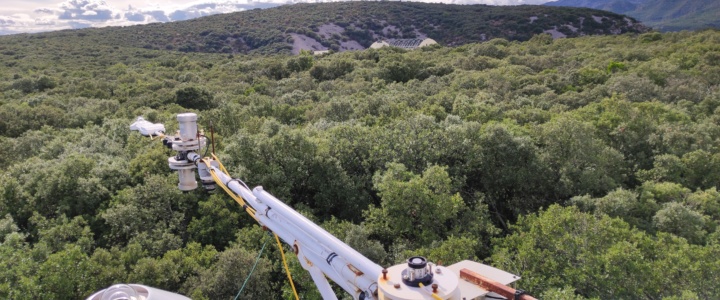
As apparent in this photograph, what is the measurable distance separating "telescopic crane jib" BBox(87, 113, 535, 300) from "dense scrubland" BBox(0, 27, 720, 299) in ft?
22.2

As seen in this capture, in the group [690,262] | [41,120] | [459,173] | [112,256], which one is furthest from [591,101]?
[41,120]

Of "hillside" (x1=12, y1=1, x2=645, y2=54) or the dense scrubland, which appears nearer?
the dense scrubland

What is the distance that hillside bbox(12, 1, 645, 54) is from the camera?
93.9 metres

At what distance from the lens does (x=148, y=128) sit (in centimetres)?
861

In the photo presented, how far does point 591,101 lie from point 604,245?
23415mm

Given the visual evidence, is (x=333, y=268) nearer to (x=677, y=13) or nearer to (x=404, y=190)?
(x=404, y=190)

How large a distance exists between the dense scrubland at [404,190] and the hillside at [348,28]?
195 feet

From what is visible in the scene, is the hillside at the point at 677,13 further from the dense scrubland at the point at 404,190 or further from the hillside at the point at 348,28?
the dense scrubland at the point at 404,190

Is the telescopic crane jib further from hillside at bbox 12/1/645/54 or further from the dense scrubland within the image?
hillside at bbox 12/1/645/54

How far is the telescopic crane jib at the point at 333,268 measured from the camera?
3.67m

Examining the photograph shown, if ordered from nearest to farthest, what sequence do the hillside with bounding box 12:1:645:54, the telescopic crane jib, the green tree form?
1. the telescopic crane jib
2. the green tree
3. the hillside with bounding box 12:1:645:54

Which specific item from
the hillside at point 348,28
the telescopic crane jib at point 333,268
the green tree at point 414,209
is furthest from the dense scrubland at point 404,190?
the hillside at point 348,28

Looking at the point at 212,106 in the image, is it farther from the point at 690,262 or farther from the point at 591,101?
the point at 690,262

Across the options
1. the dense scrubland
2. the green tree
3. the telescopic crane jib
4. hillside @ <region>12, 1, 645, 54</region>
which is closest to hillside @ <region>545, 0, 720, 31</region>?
hillside @ <region>12, 1, 645, 54</region>
